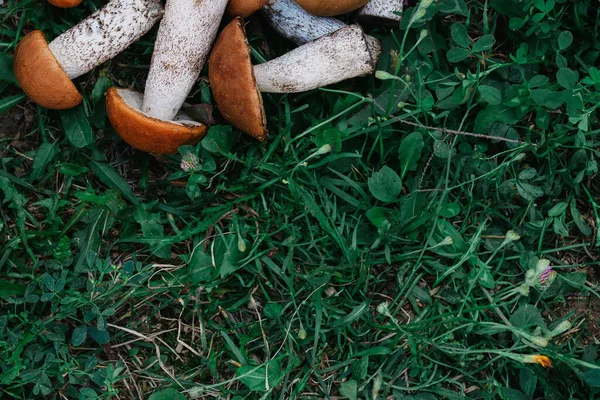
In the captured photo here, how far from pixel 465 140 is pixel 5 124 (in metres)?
2.31

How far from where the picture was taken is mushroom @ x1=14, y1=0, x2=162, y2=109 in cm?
282

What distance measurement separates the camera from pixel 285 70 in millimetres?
2986

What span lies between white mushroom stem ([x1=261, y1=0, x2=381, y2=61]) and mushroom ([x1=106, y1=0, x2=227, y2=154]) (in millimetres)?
289

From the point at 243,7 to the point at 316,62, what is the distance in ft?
1.37

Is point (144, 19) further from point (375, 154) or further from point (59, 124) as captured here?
point (375, 154)

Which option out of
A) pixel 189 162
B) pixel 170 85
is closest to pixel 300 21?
pixel 170 85

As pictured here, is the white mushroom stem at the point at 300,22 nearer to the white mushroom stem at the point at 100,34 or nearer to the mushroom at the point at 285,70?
the mushroom at the point at 285,70

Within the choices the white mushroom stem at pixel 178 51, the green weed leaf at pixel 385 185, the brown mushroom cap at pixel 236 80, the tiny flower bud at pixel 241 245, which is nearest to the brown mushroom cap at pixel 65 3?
the white mushroom stem at pixel 178 51

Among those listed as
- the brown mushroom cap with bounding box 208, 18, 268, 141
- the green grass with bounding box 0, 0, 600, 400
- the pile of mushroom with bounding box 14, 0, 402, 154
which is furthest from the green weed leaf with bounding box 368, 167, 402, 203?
the brown mushroom cap with bounding box 208, 18, 268, 141

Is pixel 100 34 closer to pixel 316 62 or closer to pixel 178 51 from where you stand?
pixel 178 51

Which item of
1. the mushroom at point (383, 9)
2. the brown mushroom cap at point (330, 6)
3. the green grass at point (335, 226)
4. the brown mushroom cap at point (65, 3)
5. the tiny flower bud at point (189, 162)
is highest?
the brown mushroom cap at point (65, 3)

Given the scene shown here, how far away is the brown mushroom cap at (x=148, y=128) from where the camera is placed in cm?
274

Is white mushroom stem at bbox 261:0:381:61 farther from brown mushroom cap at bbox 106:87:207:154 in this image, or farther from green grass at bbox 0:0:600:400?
brown mushroom cap at bbox 106:87:207:154

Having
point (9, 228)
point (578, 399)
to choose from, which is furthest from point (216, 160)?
point (578, 399)
